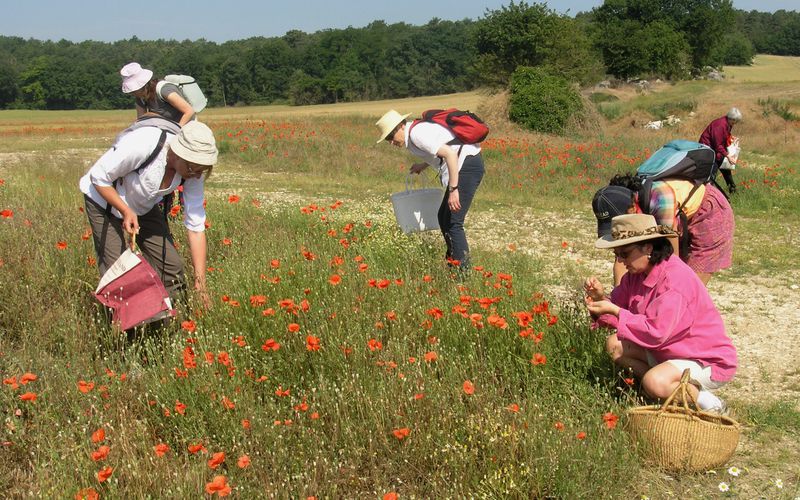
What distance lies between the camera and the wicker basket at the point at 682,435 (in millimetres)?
3338

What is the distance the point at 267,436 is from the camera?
330cm

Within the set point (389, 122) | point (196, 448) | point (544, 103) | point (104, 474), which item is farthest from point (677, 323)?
point (544, 103)

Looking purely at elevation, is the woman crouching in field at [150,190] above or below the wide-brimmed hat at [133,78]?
below

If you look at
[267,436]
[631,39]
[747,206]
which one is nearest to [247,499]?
[267,436]

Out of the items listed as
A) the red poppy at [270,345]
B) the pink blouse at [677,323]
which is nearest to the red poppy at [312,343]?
the red poppy at [270,345]

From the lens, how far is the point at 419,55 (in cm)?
9962

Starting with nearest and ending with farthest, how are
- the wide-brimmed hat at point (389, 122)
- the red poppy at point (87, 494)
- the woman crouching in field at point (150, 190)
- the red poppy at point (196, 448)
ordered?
the red poppy at point (87, 494), the red poppy at point (196, 448), the woman crouching in field at point (150, 190), the wide-brimmed hat at point (389, 122)

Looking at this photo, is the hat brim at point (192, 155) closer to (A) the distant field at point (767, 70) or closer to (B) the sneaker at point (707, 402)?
(B) the sneaker at point (707, 402)

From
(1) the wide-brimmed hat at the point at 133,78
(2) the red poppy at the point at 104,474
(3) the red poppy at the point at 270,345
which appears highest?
(1) the wide-brimmed hat at the point at 133,78

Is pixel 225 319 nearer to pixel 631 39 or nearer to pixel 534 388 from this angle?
pixel 534 388

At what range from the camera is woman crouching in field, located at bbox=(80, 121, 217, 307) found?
14.0ft

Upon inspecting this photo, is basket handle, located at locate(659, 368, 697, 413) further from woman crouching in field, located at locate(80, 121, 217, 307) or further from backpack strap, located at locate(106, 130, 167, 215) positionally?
backpack strap, located at locate(106, 130, 167, 215)

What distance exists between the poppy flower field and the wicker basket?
0.12 meters

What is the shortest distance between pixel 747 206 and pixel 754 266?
14.9ft
